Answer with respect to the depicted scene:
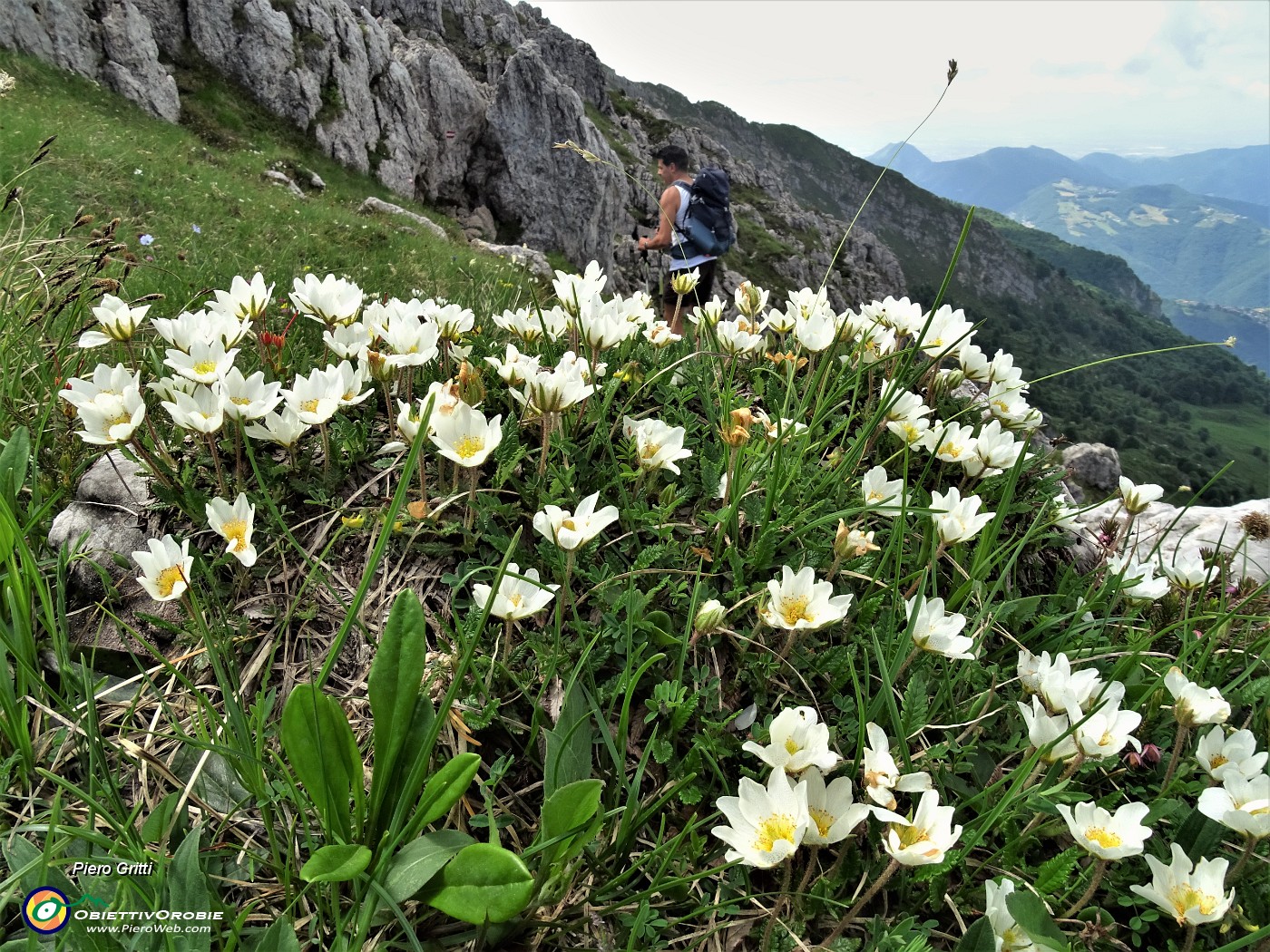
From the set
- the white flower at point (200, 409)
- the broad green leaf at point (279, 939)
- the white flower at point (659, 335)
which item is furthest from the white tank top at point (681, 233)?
the broad green leaf at point (279, 939)

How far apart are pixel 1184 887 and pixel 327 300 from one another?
273 centimetres

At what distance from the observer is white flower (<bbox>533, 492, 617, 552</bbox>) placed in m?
1.60

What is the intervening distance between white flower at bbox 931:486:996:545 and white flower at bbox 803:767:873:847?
0.77 metres

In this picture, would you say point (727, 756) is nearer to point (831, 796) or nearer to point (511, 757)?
point (831, 796)

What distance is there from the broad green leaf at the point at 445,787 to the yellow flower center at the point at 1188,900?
1344mm

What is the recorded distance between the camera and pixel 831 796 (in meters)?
1.39

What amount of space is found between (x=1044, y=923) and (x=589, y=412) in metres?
1.77

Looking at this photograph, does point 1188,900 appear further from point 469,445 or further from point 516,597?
point 469,445

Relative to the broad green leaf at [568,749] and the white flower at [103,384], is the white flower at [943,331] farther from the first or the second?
the white flower at [103,384]

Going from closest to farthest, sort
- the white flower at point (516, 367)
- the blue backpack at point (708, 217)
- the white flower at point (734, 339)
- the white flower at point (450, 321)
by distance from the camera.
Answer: the white flower at point (516, 367) → the white flower at point (450, 321) → the white flower at point (734, 339) → the blue backpack at point (708, 217)

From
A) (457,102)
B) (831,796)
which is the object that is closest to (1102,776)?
(831,796)

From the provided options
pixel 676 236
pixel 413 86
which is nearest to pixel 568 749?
pixel 676 236

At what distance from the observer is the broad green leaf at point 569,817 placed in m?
1.24

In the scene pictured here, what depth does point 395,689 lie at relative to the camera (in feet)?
4.48
